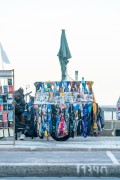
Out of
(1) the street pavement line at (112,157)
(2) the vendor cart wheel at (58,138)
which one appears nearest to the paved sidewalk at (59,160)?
(1) the street pavement line at (112,157)

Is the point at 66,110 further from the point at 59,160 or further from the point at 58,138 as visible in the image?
the point at 59,160

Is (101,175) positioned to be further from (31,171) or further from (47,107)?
(47,107)

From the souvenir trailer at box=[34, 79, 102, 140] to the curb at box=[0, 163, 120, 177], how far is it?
5150 millimetres

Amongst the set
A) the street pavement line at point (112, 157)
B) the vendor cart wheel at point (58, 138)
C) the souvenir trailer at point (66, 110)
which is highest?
the souvenir trailer at point (66, 110)

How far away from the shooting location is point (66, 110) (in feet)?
43.4

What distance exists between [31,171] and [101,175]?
121 centimetres

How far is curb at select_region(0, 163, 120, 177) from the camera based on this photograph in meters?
7.96

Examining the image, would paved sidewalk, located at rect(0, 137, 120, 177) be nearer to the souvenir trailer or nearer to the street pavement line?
the street pavement line

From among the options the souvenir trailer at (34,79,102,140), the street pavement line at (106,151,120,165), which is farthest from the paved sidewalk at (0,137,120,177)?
the souvenir trailer at (34,79,102,140)

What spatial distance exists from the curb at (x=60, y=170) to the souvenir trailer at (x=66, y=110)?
5.15 metres

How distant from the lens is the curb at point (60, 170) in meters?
7.96

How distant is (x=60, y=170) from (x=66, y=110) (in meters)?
5.29

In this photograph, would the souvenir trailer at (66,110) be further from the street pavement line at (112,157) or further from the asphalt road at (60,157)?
the street pavement line at (112,157)

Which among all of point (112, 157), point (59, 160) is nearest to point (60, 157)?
point (59, 160)
